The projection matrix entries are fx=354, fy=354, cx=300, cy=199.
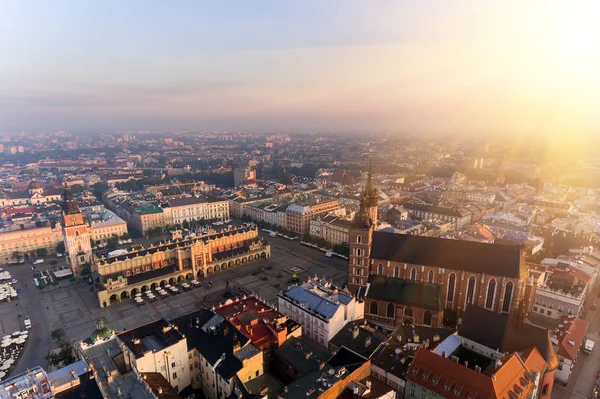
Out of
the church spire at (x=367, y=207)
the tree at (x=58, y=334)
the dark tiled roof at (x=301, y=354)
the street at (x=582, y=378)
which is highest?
the church spire at (x=367, y=207)

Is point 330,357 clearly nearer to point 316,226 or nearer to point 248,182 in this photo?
point 316,226

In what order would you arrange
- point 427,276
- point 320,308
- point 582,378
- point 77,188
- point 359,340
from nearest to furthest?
point 582,378
point 359,340
point 320,308
point 427,276
point 77,188

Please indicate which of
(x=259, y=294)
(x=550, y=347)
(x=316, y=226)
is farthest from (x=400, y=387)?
(x=316, y=226)

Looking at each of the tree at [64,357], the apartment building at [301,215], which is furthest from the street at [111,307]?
the apartment building at [301,215]

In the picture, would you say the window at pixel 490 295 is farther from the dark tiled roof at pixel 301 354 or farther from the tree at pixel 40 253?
the tree at pixel 40 253

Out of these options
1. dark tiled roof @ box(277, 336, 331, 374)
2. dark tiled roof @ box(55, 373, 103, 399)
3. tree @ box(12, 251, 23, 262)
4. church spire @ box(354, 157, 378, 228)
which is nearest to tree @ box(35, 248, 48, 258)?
tree @ box(12, 251, 23, 262)

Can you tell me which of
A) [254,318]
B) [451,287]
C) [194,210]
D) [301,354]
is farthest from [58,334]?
[194,210]

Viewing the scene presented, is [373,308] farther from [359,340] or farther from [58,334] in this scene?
[58,334]
